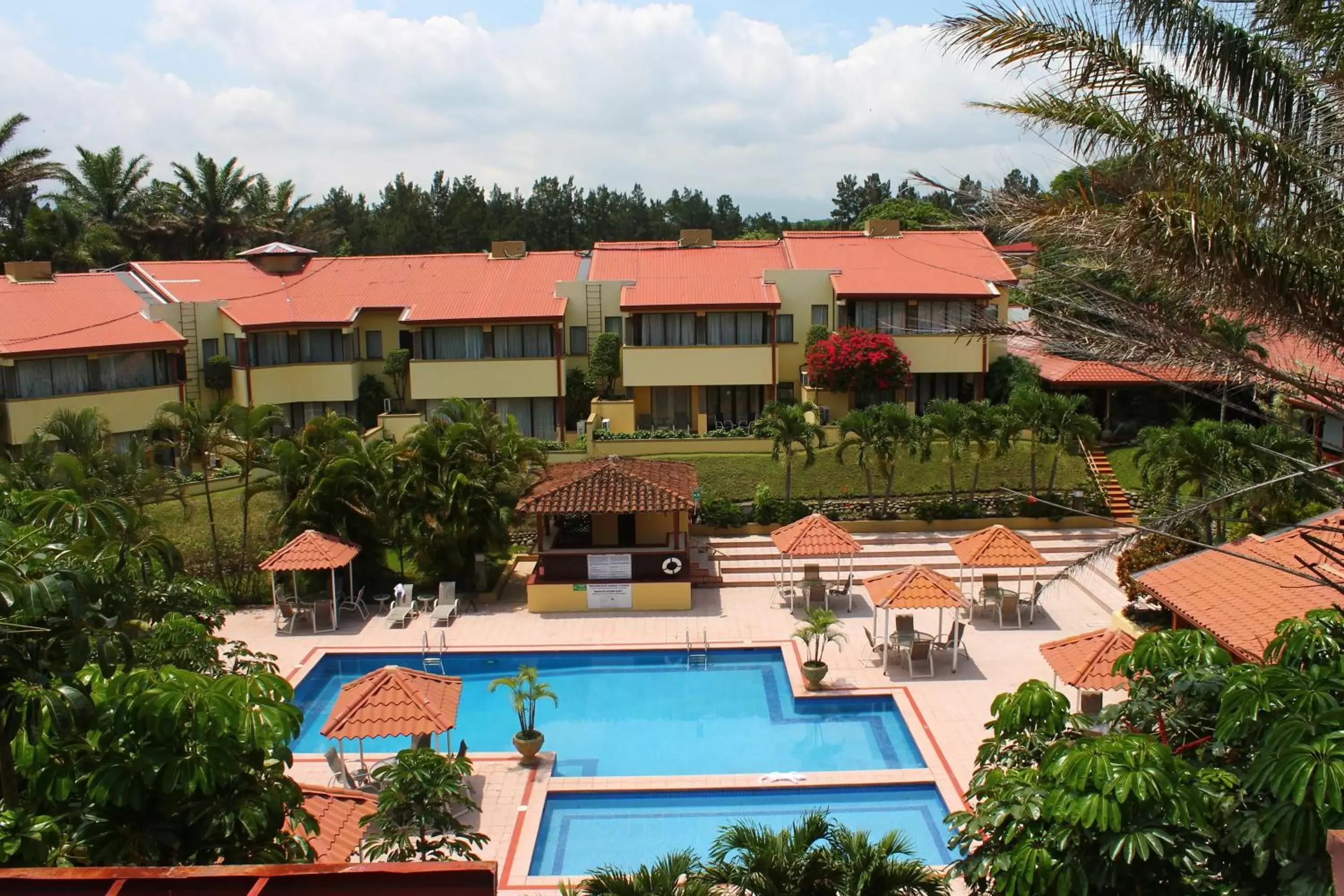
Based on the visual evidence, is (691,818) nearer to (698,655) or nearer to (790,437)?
(698,655)

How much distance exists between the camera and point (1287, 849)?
806 cm

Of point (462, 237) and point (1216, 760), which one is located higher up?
point (462, 237)

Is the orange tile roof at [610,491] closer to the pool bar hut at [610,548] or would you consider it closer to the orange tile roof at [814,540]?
the pool bar hut at [610,548]

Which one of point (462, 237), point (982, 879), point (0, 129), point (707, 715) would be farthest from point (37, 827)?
point (462, 237)

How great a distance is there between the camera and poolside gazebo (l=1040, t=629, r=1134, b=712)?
1811 centimetres

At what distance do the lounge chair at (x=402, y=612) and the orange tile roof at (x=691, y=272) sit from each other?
14651 millimetres

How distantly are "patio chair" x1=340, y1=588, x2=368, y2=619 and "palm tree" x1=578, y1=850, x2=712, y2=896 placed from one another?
1724 centimetres

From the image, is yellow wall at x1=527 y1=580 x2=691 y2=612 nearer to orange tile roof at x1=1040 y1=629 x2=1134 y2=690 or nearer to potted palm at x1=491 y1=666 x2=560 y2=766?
potted palm at x1=491 y1=666 x2=560 y2=766

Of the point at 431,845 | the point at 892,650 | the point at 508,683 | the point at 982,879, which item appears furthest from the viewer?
the point at 892,650

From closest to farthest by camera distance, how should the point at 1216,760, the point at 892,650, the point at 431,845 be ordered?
the point at 1216,760 → the point at 431,845 → the point at 892,650

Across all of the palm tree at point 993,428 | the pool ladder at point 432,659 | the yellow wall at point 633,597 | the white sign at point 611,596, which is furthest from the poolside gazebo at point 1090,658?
the pool ladder at point 432,659

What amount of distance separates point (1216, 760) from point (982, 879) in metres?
2.41

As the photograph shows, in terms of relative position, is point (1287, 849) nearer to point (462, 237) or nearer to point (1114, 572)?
point (1114, 572)

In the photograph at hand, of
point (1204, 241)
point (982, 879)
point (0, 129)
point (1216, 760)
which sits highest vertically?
point (0, 129)
